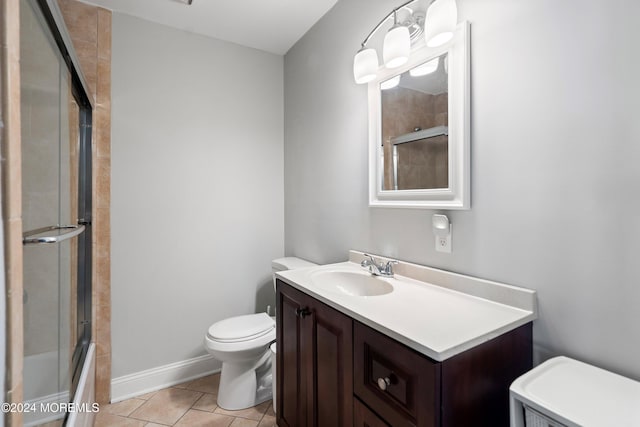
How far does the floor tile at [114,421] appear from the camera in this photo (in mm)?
1696

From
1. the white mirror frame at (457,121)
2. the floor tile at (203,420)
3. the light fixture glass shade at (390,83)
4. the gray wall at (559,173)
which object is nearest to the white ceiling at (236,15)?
the light fixture glass shade at (390,83)

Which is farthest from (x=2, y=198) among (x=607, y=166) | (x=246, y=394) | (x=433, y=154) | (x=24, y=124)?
(x=246, y=394)

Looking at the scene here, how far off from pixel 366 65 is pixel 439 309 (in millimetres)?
1166

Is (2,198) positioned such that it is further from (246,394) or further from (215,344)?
(246,394)

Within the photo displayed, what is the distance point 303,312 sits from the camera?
1.26 meters

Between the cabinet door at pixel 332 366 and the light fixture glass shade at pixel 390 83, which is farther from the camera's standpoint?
the light fixture glass shade at pixel 390 83

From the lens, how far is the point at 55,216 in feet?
4.05

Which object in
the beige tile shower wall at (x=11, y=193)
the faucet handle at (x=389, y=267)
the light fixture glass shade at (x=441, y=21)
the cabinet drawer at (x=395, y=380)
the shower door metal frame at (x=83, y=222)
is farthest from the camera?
the shower door metal frame at (x=83, y=222)

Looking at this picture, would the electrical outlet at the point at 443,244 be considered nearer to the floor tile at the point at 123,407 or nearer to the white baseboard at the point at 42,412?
the white baseboard at the point at 42,412

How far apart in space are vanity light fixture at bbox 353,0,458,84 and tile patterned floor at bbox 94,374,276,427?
1.98 m

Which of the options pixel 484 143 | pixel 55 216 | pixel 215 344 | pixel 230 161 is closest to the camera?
pixel 484 143

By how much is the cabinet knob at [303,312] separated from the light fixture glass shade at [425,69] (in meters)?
1.13

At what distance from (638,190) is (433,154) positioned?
64 centimetres

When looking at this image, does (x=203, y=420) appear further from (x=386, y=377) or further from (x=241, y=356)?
(x=386, y=377)
